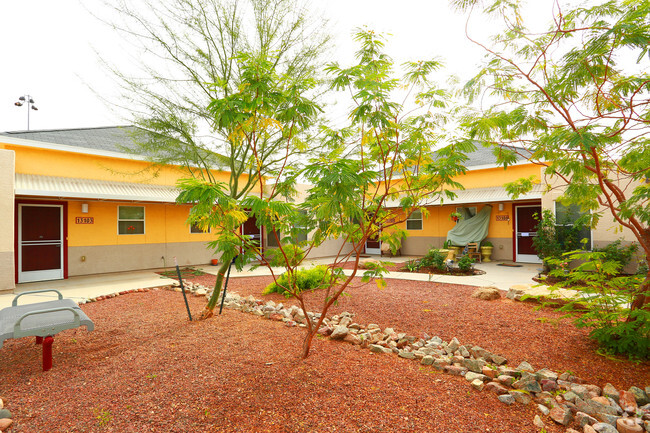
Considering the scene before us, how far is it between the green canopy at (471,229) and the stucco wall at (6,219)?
14358 mm

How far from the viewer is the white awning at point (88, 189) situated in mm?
8320

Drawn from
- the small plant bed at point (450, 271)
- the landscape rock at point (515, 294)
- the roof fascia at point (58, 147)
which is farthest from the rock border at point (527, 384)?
the roof fascia at point (58, 147)

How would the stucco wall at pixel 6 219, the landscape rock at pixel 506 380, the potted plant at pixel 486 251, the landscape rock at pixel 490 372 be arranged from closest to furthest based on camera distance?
the landscape rock at pixel 506 380 < the landscape rock at pixel 490 372 < the stucco wall at pixel 6 219 < the potted plant at pixel 486 251

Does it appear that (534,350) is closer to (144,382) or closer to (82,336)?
(144,382)

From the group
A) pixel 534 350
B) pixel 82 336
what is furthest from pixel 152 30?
pixel 534 350

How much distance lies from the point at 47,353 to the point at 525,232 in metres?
14.4

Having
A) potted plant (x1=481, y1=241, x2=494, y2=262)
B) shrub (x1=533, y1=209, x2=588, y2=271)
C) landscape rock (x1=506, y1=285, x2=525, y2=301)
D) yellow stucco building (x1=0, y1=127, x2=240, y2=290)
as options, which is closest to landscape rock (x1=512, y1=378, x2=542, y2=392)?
landscape rock (x1=506, y1=285, x2=525, y2=301)

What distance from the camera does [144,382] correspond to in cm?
318

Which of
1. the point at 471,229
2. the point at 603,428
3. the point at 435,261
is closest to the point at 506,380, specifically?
the point at 603,428

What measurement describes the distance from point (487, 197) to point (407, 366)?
1095cm

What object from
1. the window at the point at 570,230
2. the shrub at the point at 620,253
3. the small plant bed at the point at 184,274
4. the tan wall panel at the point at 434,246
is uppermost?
the window at the point at 570,230

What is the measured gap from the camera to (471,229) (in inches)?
531

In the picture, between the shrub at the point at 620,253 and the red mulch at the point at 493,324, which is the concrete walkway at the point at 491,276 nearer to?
the red mulch at the point at 493,324

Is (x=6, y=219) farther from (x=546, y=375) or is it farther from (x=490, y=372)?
(x=546, y=375)
